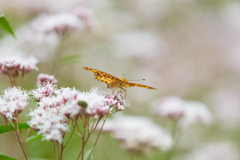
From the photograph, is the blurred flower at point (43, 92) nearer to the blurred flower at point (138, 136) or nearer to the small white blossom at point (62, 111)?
the small white blossom at point (62, 111)

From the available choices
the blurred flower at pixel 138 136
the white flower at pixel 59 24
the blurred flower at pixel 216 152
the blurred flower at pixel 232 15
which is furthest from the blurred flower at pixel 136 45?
the blurred flower at pixel 138 136

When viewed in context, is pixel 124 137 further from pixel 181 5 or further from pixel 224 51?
pixel 224 51

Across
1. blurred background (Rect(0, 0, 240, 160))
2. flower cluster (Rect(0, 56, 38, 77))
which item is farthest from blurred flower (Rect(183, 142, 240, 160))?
flower cluster (Rect(0, 56, 38, 77))

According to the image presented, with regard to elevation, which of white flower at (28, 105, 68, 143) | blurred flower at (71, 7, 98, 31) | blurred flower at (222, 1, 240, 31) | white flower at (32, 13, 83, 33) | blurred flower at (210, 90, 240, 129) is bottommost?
white flower at (28, 105, 68, 143)

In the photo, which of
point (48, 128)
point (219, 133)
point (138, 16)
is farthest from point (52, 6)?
point (48, 128)

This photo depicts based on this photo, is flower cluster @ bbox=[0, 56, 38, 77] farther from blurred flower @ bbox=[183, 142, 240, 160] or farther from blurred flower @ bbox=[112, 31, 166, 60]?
blurred flower @ bbox=[112, 31, 166, 60]

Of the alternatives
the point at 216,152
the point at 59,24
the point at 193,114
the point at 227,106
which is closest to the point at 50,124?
the point at 59,24
